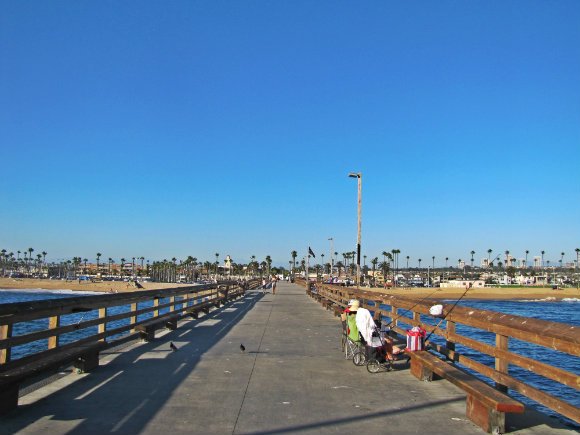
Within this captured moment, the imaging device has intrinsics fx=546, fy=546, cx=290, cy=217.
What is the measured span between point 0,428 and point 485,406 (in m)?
5.08

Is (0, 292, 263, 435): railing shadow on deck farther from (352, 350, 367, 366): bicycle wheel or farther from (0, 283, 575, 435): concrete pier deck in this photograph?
(352, 350, 367, 366): bicycle wheel

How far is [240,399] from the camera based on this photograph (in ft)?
23.3

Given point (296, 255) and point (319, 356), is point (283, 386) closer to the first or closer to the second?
point (319, 356)

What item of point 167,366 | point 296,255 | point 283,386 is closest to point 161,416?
point 283,386

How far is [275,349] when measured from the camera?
12.0m

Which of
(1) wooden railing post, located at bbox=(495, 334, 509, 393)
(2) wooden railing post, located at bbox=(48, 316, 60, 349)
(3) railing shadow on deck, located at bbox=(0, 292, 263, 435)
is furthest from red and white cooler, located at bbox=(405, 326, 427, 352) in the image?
(2) wooden railing post, located at bbox=(48, 316, 60, 349)

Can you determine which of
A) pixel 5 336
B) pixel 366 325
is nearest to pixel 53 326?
pixel 5 336

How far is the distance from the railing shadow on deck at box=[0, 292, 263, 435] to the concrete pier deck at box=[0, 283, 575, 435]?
0.01 meters

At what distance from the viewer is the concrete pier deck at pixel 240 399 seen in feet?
19.3

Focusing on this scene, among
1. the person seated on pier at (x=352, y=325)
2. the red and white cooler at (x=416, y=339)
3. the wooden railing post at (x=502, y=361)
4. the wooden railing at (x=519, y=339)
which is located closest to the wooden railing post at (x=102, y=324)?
the person seated on pier at (x=352, y=325)

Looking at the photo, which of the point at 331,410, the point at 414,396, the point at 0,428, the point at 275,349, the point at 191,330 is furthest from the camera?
the point at 191,330

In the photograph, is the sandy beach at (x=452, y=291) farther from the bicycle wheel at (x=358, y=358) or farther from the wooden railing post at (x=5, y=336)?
the wooden railing post at (x=5, y=336)

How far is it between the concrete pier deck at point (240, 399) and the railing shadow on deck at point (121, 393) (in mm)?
13

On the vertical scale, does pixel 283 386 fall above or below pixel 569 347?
below
